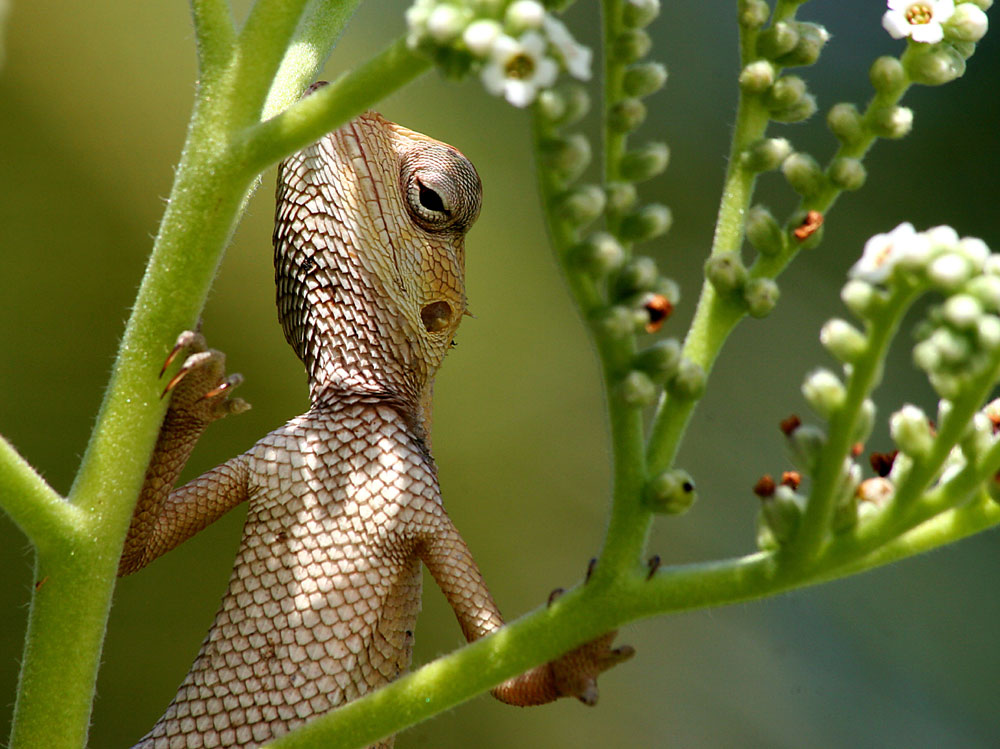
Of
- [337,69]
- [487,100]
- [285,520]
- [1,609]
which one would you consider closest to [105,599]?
[285,520]

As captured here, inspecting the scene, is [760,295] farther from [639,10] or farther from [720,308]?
[639,10]

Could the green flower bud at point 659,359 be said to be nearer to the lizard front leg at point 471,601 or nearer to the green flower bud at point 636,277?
the green flower bud at point 636,277

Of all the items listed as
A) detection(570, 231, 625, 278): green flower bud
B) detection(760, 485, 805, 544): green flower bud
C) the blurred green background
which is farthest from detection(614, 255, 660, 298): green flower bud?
the blurred green background

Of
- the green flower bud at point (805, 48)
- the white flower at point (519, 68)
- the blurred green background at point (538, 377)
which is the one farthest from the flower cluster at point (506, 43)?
the blurred green background at point (538, 377)

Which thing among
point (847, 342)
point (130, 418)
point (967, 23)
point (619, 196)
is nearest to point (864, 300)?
point (847, 342)

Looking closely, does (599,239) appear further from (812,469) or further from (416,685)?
(416,685)

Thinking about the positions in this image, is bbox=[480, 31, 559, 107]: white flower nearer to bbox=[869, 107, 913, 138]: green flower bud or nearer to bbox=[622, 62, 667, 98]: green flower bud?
bbox=[622, 62, 667, 98]: green flower bud
